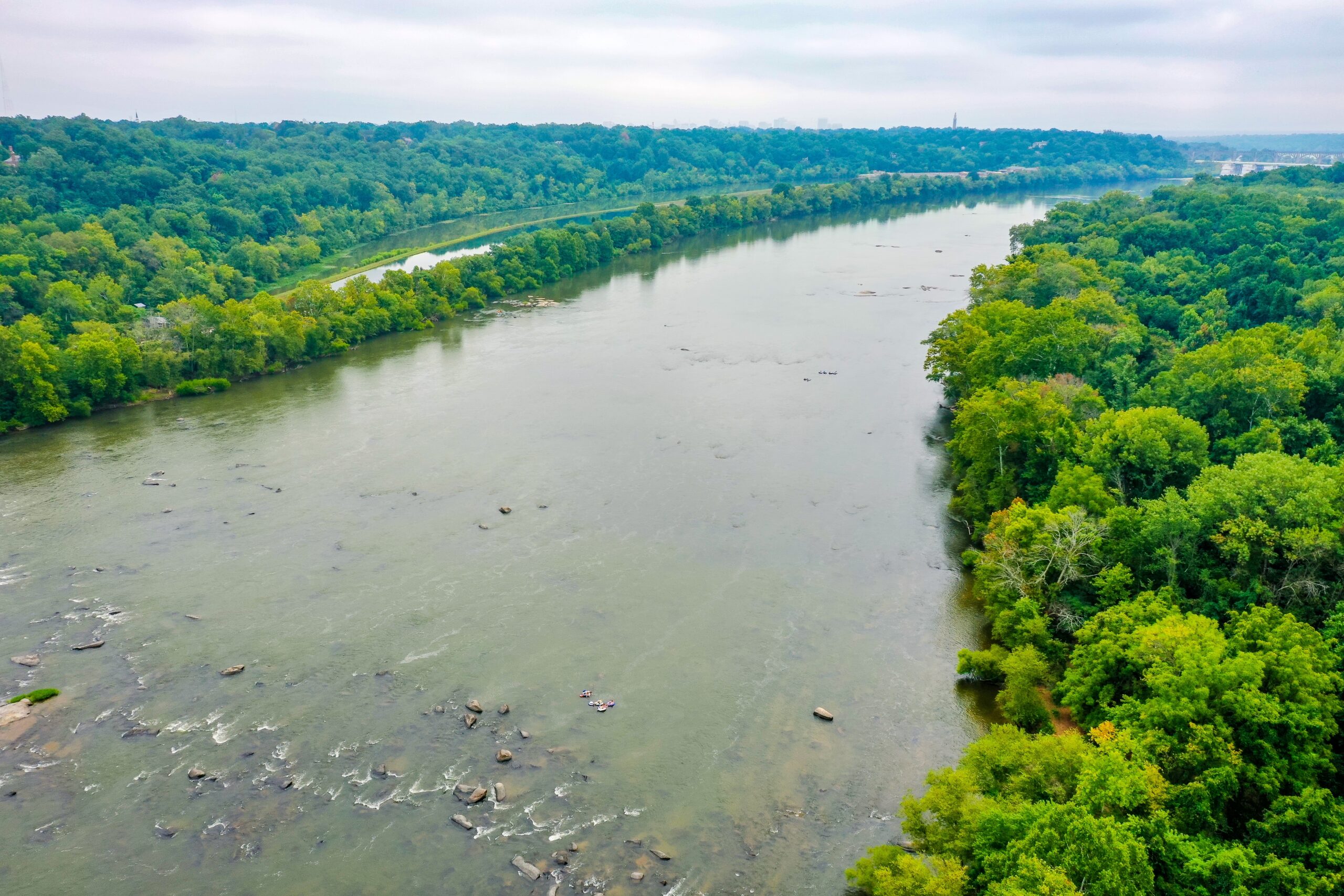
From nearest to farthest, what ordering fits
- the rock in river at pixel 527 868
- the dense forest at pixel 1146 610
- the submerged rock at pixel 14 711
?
the dense forest at pixel 1146 610 → the rock in river at pixel 527 868 → the submerged rock at pixel 14 711

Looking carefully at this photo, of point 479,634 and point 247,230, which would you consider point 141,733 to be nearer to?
point 479,634

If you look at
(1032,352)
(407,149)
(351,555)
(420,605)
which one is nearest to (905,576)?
(1032,352)

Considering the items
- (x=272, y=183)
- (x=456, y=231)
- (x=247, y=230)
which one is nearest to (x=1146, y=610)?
(x=247, y=230)

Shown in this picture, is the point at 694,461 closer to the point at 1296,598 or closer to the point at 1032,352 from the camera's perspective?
the point at 1032,352

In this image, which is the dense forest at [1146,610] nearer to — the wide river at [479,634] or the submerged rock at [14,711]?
the wide river at [479,634]

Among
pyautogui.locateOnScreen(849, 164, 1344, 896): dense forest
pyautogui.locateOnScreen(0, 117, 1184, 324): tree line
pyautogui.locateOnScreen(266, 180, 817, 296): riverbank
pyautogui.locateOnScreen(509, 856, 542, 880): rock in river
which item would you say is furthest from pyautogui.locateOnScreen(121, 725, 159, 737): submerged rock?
pyautogui.locateOnScreen(266, 180, 817, 296): riverbank

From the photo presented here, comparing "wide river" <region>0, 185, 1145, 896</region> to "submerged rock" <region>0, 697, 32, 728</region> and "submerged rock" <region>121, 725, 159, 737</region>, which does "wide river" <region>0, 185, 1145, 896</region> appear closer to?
"submerged rock" <region>121, 725, 159, 737</region>

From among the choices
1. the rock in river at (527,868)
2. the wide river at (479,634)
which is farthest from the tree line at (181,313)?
the rock in river at (527,868)
